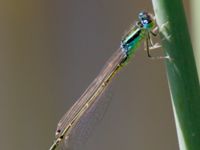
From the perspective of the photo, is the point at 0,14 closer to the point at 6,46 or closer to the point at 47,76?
the point at 6,46

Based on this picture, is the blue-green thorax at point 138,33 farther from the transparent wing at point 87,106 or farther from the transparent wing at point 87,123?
the transparent wing at point 87,123

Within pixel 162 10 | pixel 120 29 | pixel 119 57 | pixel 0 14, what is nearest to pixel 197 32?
pixel 162 10

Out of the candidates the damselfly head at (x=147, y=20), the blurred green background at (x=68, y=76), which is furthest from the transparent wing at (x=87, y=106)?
the blurred green background at (x=68, y=76)

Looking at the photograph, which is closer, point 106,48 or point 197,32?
point 197,32

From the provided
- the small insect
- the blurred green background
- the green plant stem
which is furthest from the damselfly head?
the blurred green background

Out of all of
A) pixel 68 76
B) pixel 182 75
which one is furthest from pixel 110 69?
pixel 68 76
